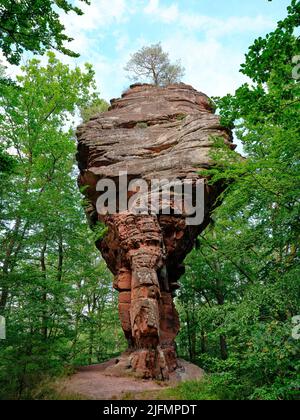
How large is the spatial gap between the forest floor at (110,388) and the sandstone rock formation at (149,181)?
0.65 m

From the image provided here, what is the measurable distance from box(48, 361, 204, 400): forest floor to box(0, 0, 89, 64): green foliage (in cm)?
795

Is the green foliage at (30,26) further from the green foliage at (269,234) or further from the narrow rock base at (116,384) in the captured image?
the narrow rock base at (116,384)

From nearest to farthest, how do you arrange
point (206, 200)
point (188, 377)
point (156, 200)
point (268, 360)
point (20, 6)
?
point (268, 360)
point (20, 6)
point (188, 377)
point (156, 200)
point (206, 200)

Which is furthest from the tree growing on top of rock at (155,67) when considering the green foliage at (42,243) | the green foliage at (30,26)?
the green foliage at (30,26)

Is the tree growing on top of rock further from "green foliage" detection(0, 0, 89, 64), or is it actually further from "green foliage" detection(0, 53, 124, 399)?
"green foliage" detection(0, 0, 89, 64)

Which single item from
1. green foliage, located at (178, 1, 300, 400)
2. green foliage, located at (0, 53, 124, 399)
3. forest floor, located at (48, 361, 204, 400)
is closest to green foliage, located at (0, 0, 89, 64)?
green foliage, located at (0, 53, 124, 399)

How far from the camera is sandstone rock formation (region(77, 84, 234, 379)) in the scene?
10.7 m

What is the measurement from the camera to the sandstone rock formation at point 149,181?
1074cm

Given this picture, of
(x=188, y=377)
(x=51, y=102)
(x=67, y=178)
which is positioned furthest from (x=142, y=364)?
(x=51, y=102)

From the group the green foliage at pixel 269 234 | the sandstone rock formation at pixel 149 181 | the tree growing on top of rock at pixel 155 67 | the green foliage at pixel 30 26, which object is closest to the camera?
the green foliage at pixel 269 234

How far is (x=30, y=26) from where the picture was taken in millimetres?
7047

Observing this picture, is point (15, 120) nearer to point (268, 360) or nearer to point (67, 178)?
point (67, 178)
